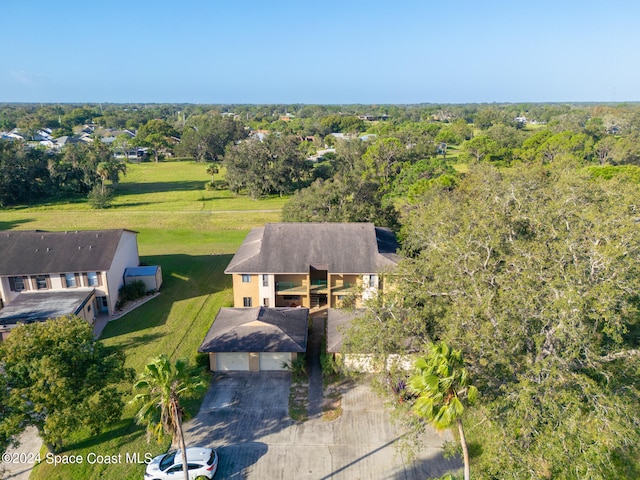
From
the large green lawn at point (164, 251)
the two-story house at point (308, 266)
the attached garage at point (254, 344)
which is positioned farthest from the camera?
the two-story house at point (308, 266)

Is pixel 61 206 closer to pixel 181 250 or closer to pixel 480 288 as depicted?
pixel 181 250

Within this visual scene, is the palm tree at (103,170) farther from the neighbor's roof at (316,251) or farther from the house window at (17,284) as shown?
the neighbor's roof at (316,251)

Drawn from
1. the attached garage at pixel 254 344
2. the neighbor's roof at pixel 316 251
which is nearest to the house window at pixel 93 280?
the neighbor's roof at pixel 316 251

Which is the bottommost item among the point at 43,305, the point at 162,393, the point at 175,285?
the point at 175,285

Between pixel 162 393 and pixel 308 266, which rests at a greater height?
pixel 162 393

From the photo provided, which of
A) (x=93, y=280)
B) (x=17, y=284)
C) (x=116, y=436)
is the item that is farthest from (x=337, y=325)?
(x=17, y=284)

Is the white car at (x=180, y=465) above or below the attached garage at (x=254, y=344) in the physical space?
below

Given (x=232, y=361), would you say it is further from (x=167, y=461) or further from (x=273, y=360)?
(x=167, y=461)

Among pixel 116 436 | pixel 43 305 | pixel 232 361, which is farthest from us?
pixel 43 305
